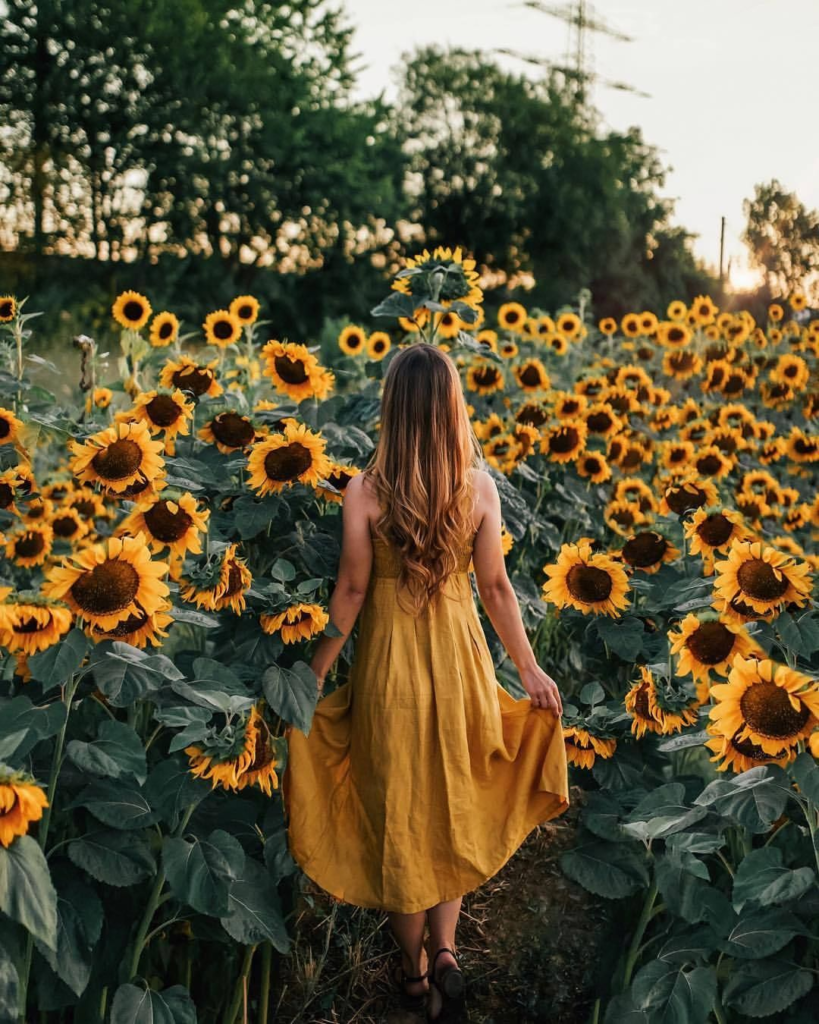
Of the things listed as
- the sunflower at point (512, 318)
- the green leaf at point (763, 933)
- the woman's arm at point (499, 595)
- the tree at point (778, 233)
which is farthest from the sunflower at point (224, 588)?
the tree at point (778, 233)

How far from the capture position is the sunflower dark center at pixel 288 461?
8.10 ft

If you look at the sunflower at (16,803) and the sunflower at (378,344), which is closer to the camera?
the sunflower at (16,803)

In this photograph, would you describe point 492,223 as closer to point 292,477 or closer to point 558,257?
point 558,257

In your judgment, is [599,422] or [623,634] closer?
[623,634]

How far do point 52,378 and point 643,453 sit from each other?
8038 mm

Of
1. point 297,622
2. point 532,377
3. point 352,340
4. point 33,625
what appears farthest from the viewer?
point 352,340

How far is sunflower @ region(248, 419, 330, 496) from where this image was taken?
247cm

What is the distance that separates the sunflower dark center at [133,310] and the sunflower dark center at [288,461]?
1.98m

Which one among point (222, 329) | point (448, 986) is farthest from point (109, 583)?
point (222, 329)

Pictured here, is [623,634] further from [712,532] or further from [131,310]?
[131,310]

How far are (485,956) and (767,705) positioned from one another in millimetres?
1249

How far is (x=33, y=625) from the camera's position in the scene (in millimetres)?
1834

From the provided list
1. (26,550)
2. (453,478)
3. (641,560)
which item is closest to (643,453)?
(641,560)

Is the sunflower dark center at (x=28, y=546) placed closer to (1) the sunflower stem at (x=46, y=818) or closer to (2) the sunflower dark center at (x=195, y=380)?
(2) the sunflower dark center at (x=195, y=380)
